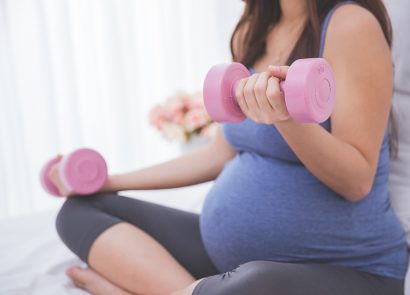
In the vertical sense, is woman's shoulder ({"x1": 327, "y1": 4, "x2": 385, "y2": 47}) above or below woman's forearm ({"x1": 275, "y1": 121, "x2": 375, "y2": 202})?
above

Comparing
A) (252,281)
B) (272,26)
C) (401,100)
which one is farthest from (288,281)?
(272,26)

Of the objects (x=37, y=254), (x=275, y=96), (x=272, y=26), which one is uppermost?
(x=272, y=26)

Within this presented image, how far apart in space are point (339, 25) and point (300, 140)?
27 centimetres

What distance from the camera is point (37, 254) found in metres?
1.13

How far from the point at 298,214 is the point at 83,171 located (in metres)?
0.50

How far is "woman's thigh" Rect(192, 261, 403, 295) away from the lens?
662 millimetres

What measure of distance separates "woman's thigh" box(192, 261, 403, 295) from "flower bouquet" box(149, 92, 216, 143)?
1032 mm

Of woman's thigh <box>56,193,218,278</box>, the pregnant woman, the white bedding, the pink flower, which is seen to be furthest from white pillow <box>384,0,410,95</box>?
the pink flower

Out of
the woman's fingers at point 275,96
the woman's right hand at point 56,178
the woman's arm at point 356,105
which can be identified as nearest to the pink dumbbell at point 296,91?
the woman's fingers at point 275,96

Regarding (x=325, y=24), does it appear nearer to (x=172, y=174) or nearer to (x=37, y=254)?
(x=172, y=174)

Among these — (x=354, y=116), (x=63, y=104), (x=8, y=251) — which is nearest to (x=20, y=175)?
(x=63, y=104)

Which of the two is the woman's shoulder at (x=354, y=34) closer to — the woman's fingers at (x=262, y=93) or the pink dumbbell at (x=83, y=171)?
the woman's fingers at (x=262, y=93)

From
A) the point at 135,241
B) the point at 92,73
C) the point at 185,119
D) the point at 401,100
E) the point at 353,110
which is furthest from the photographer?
the point at 92,73

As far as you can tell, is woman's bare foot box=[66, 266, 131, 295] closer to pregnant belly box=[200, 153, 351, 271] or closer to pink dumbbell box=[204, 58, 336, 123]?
pregnant belly box=[200, 153, 351, 271]
